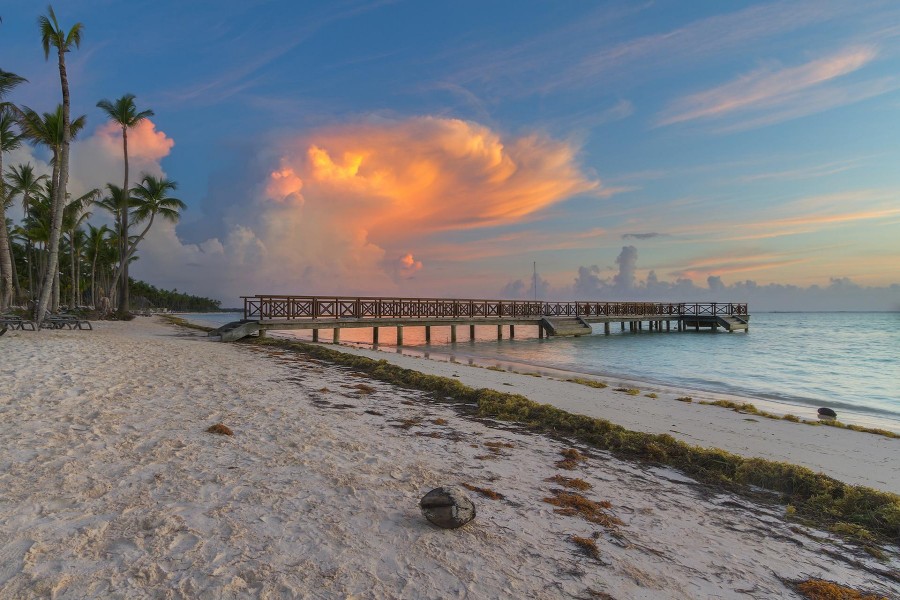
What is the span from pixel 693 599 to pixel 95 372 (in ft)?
34.6

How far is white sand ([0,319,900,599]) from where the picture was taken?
2990 mm

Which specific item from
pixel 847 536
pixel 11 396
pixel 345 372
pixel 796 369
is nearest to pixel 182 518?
pixel 11 396

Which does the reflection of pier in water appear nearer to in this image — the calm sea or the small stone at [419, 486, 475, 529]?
the calm sea

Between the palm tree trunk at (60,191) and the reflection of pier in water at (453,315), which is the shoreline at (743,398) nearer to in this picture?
the reflection of pier in water at (453,315)

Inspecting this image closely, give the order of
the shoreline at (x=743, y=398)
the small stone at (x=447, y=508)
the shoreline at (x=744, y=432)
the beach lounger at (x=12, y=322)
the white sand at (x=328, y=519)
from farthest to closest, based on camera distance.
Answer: the beach lounger at (x=12, y=322) < the shoreline at (x=743, y=398) < the shoreline at (x=744, y=432) < the small stone at (x=447, y=508) < the white sand at (x=328, y=519)

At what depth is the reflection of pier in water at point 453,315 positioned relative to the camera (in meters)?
22.6

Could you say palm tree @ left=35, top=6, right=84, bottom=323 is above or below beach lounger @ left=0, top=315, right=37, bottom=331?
above

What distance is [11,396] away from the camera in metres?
6.75

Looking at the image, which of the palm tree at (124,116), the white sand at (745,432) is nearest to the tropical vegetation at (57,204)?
the palm tree at (124,116)

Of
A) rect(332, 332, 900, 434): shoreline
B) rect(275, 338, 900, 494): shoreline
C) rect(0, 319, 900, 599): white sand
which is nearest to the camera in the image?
rect(0, 319, 900, 599): white sand

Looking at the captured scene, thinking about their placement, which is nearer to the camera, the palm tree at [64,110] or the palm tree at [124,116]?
the palm tree at [64,110]

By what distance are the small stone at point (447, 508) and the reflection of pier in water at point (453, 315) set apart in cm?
1883

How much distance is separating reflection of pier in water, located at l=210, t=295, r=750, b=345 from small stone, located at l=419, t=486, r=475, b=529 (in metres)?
18.8

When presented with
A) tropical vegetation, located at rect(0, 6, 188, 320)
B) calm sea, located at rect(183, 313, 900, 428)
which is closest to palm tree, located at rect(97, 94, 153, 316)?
tropical vegetation, located at rect(0, 6, 188, 320)
